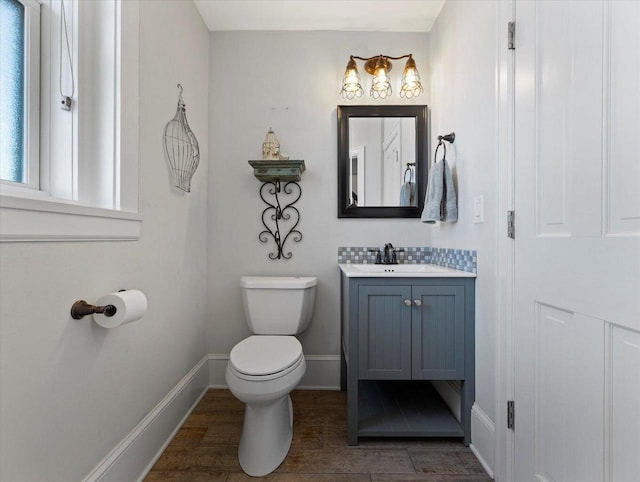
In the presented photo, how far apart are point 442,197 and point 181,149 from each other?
1.46 metres

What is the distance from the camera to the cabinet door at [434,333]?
149 cm

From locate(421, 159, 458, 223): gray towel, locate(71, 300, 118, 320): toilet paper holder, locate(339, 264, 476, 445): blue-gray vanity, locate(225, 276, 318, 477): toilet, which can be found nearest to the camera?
A: locate(71, 300, 118, 320): toilet paper holder

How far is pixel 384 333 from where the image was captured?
1500 millimetres

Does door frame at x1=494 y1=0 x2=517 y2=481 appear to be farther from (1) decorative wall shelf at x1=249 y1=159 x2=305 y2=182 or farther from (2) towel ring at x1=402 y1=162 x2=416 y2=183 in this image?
(1) decorative wall shelf at x1=249 y1=159 x2=305 y2=182

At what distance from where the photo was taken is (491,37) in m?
1.34

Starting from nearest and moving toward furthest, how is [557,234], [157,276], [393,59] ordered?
1. [557,234]
2. [157,276]
3. [393,59]

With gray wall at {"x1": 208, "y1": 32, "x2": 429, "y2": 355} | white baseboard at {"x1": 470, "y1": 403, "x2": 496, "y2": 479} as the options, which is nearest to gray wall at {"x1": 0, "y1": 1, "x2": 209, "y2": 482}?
gray wall at {"x1": 208, "y1": 32, "x2": 429, "y2": 355}

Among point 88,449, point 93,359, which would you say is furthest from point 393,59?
point 88,449

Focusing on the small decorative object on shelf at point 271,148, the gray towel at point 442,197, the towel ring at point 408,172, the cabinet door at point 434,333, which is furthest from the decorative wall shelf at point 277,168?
the cabinet door at point 434,333

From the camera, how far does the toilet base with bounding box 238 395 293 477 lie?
1332 mm

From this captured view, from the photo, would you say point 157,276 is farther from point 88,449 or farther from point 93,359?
point 88,449

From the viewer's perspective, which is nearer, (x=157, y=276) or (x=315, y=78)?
(x=157, y=276)

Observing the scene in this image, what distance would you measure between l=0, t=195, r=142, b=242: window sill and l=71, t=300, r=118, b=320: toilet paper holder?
0.67ft

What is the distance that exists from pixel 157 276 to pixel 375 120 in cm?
162
